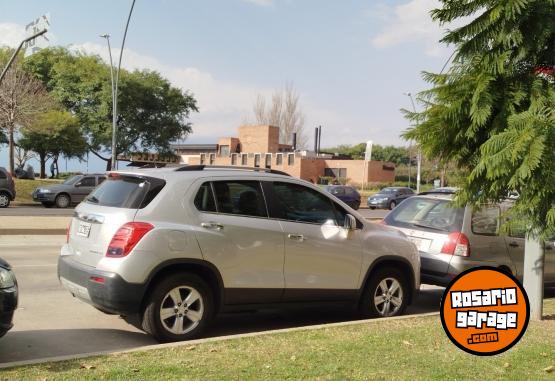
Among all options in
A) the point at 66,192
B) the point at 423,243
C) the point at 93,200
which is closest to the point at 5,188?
the point at 66,192

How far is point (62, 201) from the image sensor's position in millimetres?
26594

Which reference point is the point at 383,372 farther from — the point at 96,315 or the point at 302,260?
the point at 96,315

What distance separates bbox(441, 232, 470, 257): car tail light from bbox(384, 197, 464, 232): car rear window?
0.37ft

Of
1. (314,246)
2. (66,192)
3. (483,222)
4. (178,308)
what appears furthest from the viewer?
(66,192)

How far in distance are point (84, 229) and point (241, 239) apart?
1.57m

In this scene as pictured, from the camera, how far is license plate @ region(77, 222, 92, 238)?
586 cm

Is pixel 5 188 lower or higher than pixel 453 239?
lower

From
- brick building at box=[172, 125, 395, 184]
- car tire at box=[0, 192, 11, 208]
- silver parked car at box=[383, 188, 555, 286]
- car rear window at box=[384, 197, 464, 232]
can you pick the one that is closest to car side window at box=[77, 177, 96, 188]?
car tire at box=[0, 192, 11, 208]

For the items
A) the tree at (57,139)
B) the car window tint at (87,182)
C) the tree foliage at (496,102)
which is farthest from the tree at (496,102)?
the tree at (57,139)

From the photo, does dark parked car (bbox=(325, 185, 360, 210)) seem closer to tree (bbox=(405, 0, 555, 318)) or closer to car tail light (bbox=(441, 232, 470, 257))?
car tail light (bbox=(441, 232, 470, 257))

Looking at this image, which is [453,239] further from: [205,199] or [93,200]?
[93,200]

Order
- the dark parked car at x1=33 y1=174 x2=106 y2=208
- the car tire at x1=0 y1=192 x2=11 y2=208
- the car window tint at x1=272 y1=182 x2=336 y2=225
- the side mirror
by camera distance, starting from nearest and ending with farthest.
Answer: the car window tint at x1=272 y1=182 x2=336 y2=225, the side mirror, the car tire at x1=0 y1=192 x2=11 y2=208, the dark parked car at x1=33 y1=174 x2=106 y2=208

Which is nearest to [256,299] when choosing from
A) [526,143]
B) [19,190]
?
[526,143]

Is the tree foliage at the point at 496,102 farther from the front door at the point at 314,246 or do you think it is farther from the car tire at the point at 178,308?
the car tire at the point at 178,308
